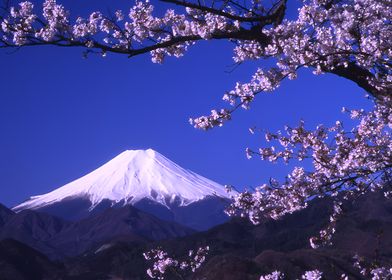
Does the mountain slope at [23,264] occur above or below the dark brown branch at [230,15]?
above

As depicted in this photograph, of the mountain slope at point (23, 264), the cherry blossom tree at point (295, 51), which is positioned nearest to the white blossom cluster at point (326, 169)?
the cherry blossom tree at point (295, 51)

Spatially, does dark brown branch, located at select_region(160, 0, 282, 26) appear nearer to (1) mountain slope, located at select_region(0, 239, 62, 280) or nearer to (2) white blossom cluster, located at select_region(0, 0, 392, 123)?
(2) white blossom cluster, located at select_region(0, 0, 392, 123)

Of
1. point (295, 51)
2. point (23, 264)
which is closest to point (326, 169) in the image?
point (295, 51)

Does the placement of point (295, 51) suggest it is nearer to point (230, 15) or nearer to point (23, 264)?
point (230, 15)

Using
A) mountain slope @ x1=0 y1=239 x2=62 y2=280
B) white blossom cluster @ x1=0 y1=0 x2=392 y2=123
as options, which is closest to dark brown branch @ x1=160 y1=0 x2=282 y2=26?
white blossom cluster @ x1=0 y1=0 x2=392 y2=123

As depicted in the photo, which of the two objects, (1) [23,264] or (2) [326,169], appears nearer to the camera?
(2) [326,169]

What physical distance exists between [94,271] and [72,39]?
107m

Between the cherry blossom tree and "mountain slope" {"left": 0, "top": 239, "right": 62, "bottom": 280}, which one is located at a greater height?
"mountain slope" {"left": 0, "top": 239, "right": 62, "bottom": 280}

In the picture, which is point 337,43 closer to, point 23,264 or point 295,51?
point 295,51

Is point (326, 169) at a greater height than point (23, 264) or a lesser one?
lesser

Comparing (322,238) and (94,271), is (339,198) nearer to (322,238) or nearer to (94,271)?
(322,238)

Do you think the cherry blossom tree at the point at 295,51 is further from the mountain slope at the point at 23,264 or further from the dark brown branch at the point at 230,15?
the mountain slope at the point at 23,264

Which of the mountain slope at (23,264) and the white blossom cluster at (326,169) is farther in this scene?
the mountain slope at (23,264)

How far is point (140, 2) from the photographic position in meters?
6.83
